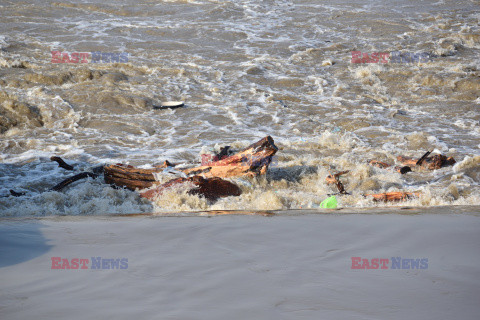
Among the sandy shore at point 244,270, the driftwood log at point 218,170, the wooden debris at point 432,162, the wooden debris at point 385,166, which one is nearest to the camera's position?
the sandy shore at point 244,270

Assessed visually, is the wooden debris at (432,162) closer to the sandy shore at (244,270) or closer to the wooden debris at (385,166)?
the wooden debris at (385,166)

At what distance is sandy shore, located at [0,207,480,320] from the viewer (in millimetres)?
2266

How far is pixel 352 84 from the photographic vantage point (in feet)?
35.7

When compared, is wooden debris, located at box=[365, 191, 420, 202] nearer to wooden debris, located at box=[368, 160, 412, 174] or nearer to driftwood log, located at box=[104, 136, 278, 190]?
wooden debris, located at box=[368, 160, 412, 174]

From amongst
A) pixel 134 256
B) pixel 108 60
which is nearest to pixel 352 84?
pixel 108 60

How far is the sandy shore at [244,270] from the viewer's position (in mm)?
2266

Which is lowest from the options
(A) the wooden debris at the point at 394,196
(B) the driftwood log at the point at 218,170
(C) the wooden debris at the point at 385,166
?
(A) the wooden debris at the point at 394,196

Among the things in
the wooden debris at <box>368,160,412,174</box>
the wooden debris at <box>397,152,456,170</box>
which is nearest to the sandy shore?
the wooden debris at <box>368,160,412,174</box>

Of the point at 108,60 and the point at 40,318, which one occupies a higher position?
the point at 108,60

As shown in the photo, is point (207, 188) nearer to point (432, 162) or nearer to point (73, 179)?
point (73, 179)

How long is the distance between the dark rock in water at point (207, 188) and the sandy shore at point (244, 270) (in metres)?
1.49

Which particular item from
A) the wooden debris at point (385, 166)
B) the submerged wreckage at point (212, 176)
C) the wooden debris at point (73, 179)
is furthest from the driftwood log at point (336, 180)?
the wooden debris at point (73, 179)

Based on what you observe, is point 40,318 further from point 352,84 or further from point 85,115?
point 352,84

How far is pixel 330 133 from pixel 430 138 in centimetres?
163
